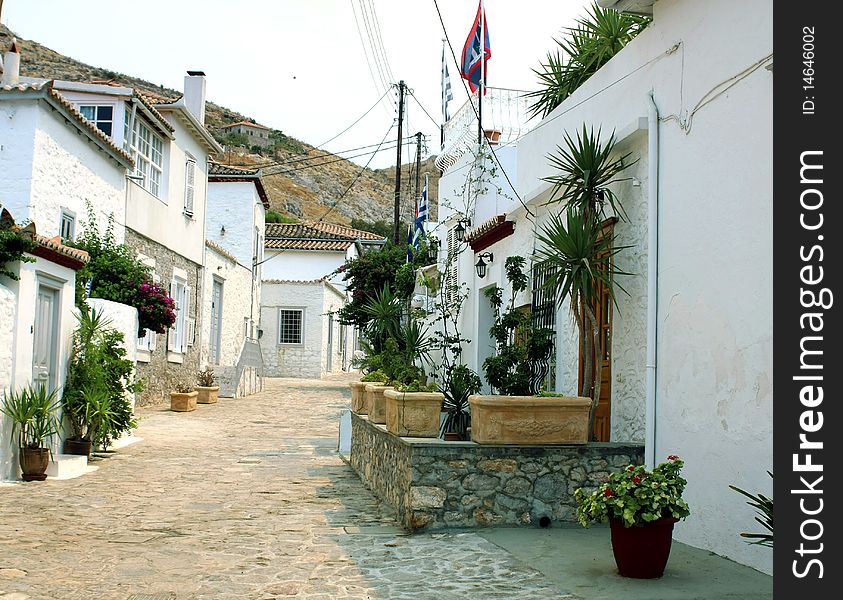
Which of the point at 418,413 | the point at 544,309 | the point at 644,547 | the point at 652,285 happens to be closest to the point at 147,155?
the point at 544,309

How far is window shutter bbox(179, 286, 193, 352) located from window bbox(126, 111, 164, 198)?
339 cm

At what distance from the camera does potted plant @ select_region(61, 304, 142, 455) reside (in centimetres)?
1075

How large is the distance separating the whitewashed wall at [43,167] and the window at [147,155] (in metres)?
2.43

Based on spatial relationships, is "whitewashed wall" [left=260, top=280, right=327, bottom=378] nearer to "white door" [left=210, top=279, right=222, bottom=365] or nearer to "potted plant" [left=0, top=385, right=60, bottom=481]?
"white door" [left=210, top=279, right=222, bottom=365]

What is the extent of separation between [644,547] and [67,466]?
739cm

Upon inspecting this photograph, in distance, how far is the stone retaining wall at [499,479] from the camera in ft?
23.0

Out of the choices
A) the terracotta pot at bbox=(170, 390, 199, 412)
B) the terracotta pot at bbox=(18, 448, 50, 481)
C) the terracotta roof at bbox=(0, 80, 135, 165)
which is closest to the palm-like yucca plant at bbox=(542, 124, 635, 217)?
the terracotta pot at bbox=(18, 448, 50, 481)

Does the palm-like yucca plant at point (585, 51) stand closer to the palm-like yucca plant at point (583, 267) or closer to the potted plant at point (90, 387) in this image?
the palm-like yucca plant at point (583, 267)

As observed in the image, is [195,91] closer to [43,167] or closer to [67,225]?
[67,225]

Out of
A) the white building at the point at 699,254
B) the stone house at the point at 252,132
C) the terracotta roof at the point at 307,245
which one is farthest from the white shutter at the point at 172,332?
the stone house at the point at 252,132

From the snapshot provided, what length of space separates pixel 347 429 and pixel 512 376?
530 cm

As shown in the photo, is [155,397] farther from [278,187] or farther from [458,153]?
[278,187]

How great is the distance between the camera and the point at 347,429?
13.2 m
